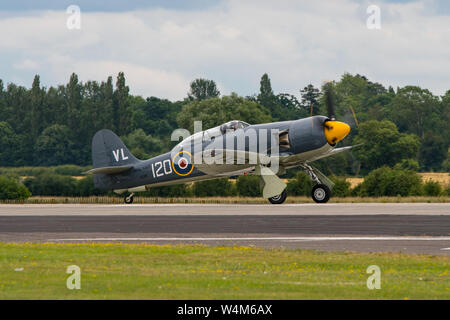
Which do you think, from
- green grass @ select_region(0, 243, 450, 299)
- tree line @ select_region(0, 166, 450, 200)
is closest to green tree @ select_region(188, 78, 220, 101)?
tree line @ select_region(0, 166, 450, 200)

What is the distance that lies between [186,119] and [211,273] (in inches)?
2115

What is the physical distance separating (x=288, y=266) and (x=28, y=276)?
160 inches

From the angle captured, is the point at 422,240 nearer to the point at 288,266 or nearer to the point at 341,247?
the point at 341,247

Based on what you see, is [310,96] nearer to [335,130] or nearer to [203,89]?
[203,89]

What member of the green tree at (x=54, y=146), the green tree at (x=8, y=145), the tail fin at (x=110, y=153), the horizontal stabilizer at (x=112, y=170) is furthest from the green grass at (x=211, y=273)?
the green tree at (x=54, y=146)

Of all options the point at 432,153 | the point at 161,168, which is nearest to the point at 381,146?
the point at 432,153

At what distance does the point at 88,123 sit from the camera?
242 feet

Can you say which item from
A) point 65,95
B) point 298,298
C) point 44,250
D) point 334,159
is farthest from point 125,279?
point 65,95

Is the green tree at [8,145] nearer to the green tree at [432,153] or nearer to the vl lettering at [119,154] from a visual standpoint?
the vl lettering at [119,154]

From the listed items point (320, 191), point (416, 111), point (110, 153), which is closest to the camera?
point (320, 191)

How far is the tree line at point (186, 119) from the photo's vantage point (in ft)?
194

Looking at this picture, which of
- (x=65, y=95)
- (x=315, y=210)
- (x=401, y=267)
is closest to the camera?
(x=401, y=267)

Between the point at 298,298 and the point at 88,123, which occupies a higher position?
the point at 88,123

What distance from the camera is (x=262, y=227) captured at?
18.9 meters
